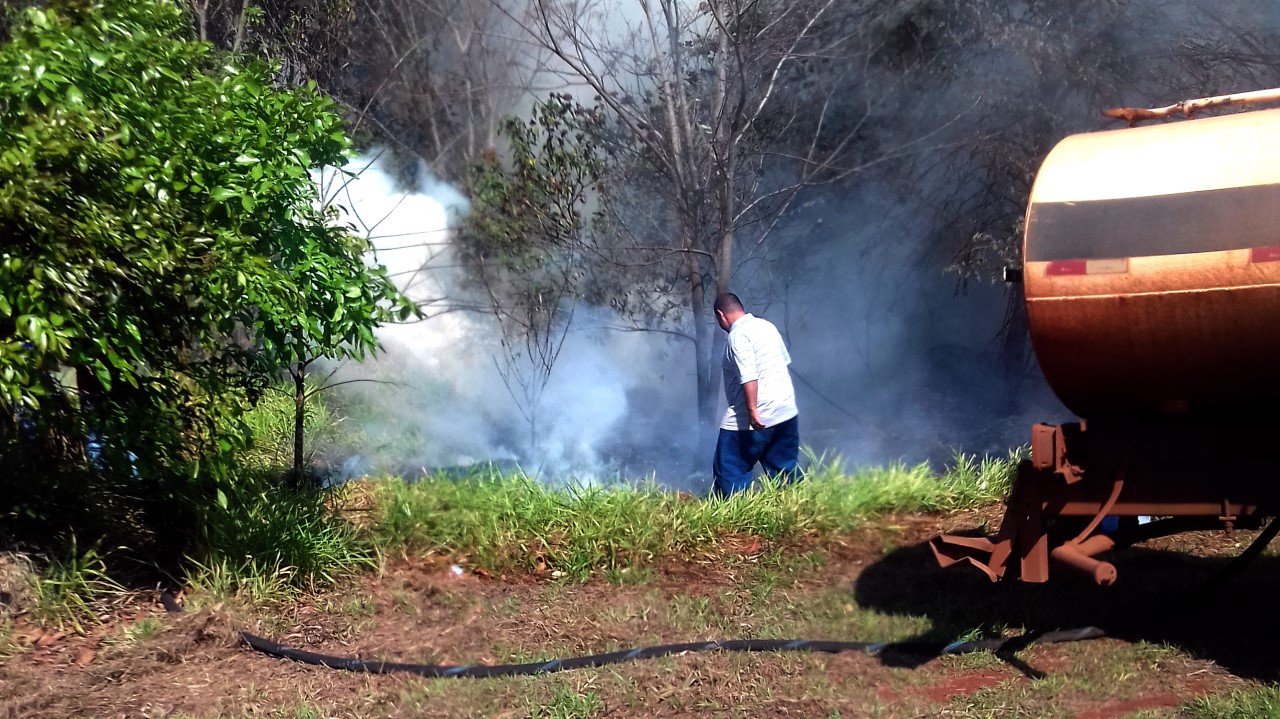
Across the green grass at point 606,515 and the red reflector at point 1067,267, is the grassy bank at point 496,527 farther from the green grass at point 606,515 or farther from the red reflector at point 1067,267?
the red reflector at point 1067,267

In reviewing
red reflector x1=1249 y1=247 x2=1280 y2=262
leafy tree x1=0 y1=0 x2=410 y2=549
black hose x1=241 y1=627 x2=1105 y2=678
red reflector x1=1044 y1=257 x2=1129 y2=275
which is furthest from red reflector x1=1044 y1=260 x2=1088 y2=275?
leafy tree x1=0 y1=0 x2=410 y2=549

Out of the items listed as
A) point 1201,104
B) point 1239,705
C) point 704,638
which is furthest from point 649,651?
point 1201,104

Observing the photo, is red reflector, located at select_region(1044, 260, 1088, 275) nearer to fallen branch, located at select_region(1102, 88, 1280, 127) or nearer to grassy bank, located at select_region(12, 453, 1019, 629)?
fallen branch, located at select_region(1102, 88, 1280, 127)

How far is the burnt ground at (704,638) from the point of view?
13.4 feet

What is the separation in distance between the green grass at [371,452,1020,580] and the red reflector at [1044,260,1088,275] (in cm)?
223

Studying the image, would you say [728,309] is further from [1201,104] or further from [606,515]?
[1201,104]

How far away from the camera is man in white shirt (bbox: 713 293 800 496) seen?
6.26 m

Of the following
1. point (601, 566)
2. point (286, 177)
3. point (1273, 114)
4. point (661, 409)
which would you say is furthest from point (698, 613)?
point (661, 409)

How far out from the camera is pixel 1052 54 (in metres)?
8.18

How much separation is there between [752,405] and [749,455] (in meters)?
0.38

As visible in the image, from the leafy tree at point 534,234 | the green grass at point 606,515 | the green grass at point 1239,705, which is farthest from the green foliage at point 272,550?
the green grass at point 1239,705

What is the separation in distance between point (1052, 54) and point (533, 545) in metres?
5.60

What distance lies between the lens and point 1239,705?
12.9ft

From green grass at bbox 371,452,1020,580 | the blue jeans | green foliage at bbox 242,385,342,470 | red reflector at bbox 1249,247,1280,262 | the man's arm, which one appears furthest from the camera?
green foliage at bbox 242,385,342,470
